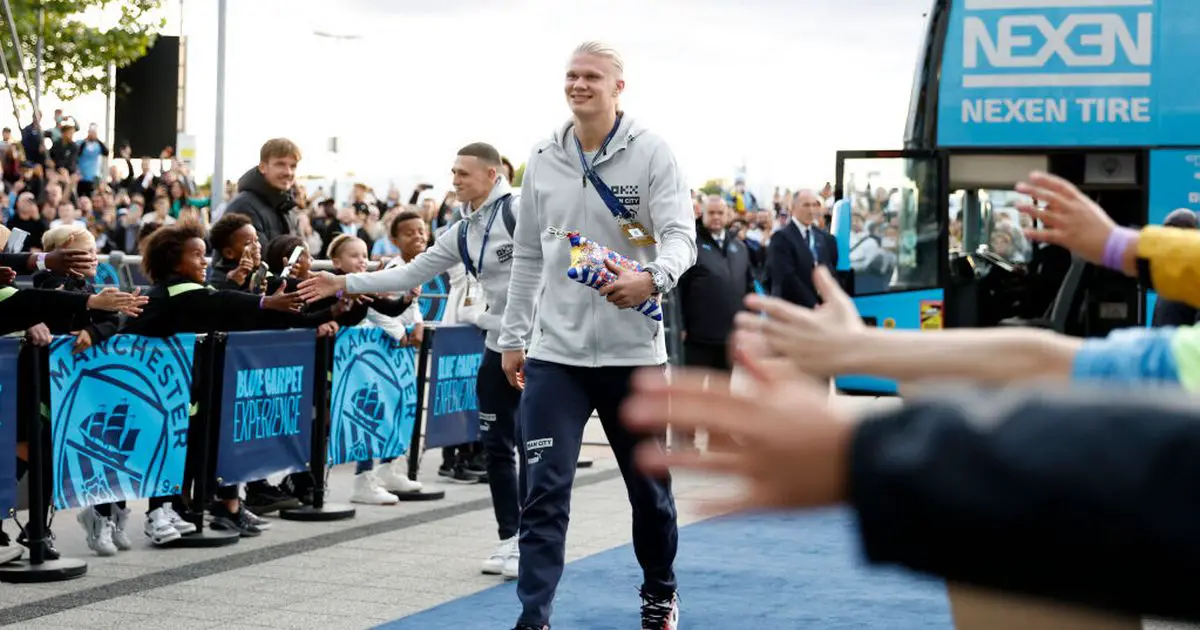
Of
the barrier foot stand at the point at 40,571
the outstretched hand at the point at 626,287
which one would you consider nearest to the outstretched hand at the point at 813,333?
the outstretched hand at the point at 626,287

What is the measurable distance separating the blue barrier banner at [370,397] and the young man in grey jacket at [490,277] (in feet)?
6.43

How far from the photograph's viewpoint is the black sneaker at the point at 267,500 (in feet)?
30.5

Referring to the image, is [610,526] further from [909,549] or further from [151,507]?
[909,549]

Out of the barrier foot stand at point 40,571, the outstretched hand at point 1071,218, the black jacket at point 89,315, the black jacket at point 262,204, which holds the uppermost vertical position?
the black jacket at point 262,204

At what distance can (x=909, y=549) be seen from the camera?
3.62 feet

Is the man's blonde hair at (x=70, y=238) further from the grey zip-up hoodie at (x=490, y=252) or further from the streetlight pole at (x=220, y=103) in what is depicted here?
the streetlight pole at (x=220, y=103)

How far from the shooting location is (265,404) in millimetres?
8703

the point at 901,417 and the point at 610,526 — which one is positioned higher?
the point at 901,417

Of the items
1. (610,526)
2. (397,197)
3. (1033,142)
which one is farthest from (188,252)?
(397,197)

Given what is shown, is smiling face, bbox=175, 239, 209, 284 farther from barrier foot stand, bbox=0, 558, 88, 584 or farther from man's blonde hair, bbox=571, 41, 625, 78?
man's blonde hair, bbox=571, 41, 625, 78

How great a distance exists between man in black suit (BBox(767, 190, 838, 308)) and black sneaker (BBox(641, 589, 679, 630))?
8.70 m

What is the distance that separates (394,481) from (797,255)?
5.64m

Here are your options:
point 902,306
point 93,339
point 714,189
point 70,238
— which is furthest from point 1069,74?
point 93,339

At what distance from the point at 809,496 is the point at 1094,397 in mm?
236
